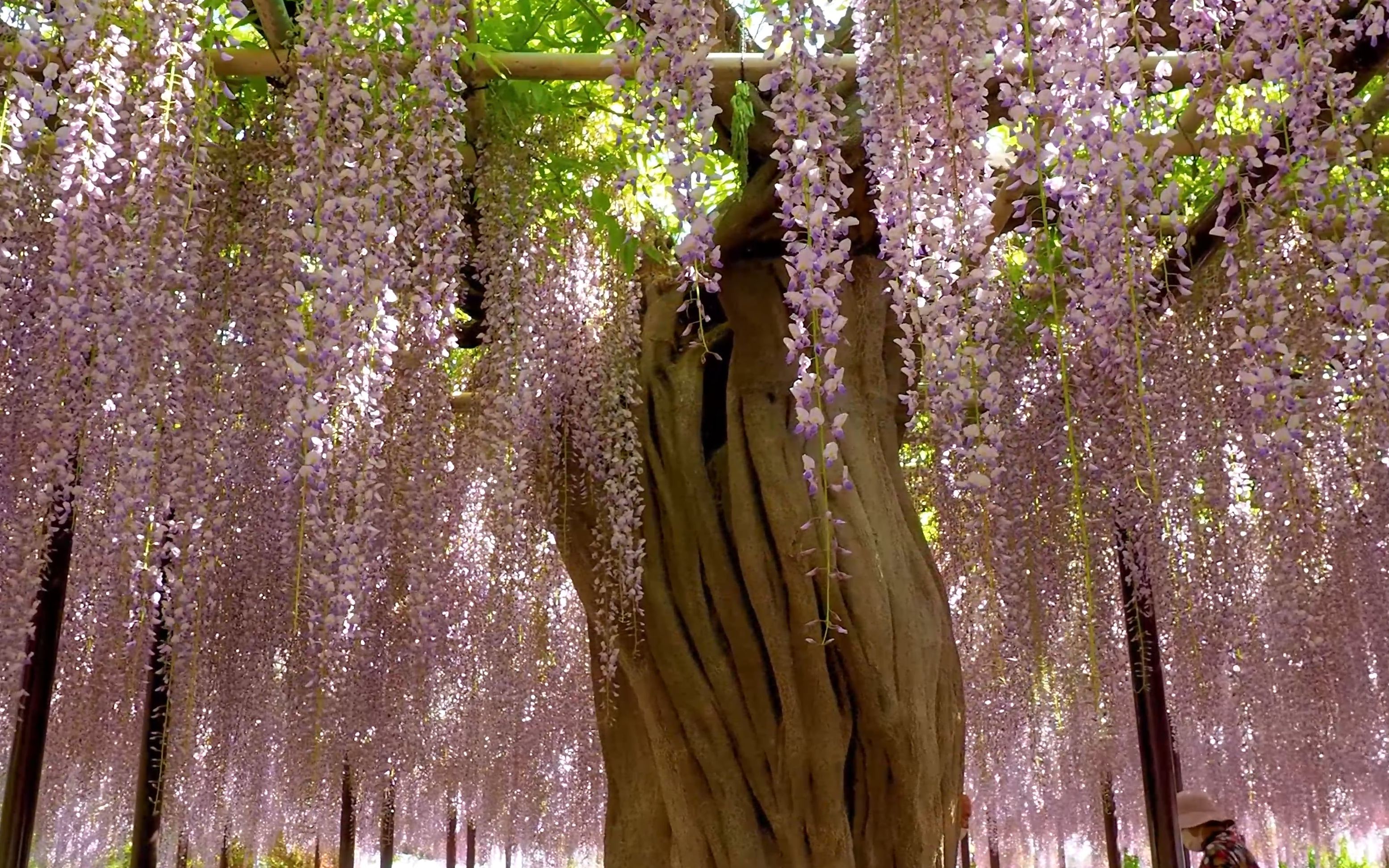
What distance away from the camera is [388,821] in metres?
7.38

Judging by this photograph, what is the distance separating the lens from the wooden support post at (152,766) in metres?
3.48

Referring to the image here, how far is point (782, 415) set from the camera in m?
3.37

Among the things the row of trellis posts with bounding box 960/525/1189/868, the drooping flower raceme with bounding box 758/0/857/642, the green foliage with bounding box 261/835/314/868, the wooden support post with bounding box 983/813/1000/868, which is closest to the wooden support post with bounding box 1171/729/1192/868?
the row of trellis posts with bounding box 960/525/1189/868

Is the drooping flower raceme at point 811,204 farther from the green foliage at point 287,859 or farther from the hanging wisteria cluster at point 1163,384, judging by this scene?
Answer: the green foliage at point 287,859

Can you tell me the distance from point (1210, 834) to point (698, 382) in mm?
2581

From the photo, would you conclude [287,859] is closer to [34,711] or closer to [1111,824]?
[1111,824]

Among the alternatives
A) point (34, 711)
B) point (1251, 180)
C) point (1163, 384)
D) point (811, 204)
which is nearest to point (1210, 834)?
point (1163, 384)

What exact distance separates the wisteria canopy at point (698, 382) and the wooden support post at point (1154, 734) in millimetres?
112

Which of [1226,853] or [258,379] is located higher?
[258,379]

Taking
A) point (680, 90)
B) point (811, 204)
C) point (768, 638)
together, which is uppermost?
point (680, 90)

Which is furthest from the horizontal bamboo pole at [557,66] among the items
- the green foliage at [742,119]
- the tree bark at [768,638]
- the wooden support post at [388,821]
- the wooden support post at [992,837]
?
the wooden support post at [992,837]

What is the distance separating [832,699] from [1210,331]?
6.48 feet

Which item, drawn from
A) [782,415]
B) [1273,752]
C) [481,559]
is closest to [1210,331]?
[782,415]

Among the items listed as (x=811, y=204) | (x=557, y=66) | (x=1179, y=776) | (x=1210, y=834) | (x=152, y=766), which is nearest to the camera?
(x=811, y=204)
